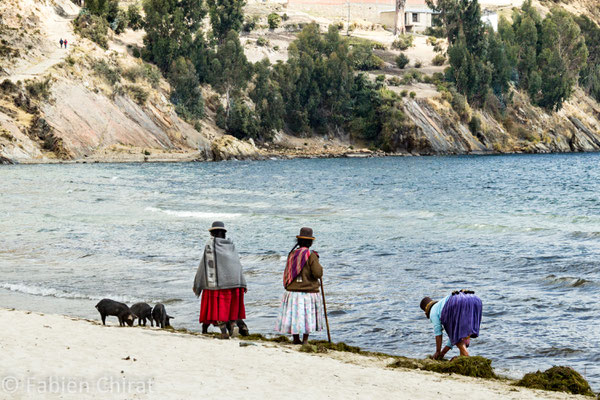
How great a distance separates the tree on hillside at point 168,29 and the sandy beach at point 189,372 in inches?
3739

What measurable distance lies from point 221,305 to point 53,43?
88753mm

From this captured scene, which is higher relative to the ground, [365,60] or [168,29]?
[168,29]

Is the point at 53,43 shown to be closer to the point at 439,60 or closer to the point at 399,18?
the point at 439,60

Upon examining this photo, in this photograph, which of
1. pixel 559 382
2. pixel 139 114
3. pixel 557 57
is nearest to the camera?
pixel 559 382

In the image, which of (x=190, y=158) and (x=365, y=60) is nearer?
(x=190, y=158)

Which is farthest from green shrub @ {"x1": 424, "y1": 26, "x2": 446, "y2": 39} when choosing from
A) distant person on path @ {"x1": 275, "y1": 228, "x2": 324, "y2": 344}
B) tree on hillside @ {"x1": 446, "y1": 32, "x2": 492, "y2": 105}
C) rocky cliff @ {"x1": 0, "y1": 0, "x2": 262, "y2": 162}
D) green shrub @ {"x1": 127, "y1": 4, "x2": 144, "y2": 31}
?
distant person on path @ {"x1": 275, "y1": 228, "x2": 324, "y2": 344}

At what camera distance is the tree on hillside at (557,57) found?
440 feet

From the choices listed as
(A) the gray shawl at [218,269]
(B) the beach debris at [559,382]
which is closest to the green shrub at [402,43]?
(A) the gray shawl at [218,269]

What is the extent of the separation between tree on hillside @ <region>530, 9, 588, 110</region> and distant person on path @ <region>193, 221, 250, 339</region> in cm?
13092

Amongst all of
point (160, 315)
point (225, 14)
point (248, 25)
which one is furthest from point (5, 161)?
point (248, 25)

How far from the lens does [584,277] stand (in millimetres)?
20109

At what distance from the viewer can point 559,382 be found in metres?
10.4

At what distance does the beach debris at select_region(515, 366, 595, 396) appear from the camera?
33.7 feet

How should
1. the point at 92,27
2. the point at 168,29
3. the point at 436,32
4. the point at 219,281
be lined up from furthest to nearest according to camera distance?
the point at 436,32 → the point at 168,29 → the point at 92,27 → the point at 219,281
